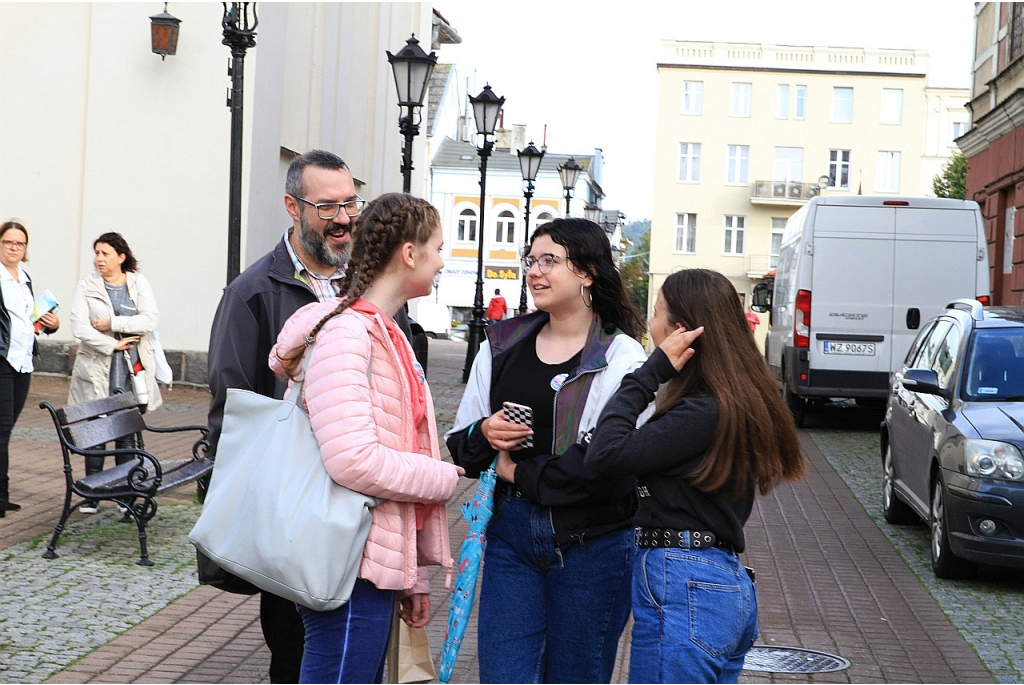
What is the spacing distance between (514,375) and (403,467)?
0.92 metres

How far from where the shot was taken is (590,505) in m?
3.62

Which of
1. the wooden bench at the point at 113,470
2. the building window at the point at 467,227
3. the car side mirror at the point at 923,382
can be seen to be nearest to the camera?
the wooden bench at the point at 113,470

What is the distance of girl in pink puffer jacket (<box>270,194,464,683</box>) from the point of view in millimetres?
2896

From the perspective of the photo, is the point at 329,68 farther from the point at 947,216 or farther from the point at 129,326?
the point at 129,326

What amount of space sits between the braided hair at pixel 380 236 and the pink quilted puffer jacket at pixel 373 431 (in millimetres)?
114

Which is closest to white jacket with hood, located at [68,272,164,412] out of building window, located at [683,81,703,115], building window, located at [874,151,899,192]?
building window, located at [683,81,703,115]

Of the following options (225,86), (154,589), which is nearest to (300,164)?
(154,589)

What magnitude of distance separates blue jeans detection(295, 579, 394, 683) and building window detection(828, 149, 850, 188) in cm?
6273

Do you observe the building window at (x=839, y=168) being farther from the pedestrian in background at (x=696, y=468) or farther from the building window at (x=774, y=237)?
the pedestrian in background at (x=696, y=468)

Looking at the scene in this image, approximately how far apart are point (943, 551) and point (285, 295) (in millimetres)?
5523

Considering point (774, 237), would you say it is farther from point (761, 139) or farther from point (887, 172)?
point (887, 172)

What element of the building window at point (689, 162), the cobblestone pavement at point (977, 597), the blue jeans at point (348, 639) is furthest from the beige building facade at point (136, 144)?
the building window at point (689, 162)

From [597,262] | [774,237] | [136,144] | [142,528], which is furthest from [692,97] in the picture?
[597,262]

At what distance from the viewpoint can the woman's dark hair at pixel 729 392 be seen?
10.5 ft
